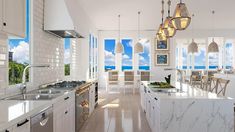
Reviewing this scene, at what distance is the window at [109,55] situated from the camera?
10.5 m

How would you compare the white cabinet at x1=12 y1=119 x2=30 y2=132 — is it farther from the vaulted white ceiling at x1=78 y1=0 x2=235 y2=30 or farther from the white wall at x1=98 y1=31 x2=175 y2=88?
the white wall at x1=98 y1=31 x2=175 y2=88

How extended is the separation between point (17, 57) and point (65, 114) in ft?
Answer: 3.64

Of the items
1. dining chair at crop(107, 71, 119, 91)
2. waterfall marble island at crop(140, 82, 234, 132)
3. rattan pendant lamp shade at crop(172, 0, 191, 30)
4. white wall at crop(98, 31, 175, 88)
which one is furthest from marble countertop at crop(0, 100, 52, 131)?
white wall at crop(98, 31, 175, 88)

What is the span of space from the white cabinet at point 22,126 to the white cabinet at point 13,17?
0.88 m

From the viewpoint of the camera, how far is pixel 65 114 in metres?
2.86

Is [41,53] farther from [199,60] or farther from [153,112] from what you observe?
[199,60]

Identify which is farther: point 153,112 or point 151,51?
point 151,51

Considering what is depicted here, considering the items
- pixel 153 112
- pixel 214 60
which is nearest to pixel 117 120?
pixel 153 112

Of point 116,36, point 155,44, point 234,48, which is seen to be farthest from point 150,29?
point 234,48

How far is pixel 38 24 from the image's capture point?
3.50m

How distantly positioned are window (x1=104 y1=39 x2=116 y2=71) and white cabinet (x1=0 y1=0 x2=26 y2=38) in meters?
→ 8.18

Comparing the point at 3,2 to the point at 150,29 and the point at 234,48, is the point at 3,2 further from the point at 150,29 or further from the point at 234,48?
the point at 234,48

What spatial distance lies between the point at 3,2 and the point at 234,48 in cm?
1138

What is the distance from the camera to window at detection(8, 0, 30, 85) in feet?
9.47
